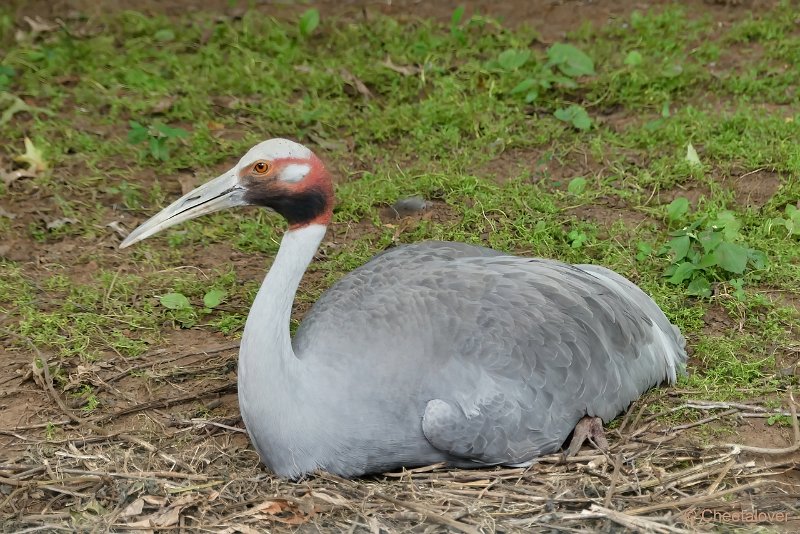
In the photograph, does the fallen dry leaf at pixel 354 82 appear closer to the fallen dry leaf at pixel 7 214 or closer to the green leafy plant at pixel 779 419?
the fallen dry leaf at pixel 7 214

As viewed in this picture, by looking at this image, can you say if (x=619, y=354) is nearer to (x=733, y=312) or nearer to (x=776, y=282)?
(x=733, y=312)

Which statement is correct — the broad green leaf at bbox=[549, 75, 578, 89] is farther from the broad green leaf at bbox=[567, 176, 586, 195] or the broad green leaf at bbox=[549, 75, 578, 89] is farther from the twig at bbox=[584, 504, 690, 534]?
the twig at bbox=[584, 504, 690, 534]

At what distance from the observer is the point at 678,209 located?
246 inches

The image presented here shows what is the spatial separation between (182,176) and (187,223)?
1.57ft

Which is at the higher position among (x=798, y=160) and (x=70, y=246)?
(x=798, y=160)

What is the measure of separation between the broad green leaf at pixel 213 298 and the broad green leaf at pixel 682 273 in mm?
2542

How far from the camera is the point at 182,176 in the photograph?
6895 millimetres

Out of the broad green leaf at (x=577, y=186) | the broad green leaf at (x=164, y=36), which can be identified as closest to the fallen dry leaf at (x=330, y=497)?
the broad green leaf at (x=577, y=186)

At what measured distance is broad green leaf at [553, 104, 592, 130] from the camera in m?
7.13

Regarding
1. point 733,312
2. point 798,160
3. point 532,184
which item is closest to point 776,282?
point 733,312

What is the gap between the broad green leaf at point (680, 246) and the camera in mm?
5914

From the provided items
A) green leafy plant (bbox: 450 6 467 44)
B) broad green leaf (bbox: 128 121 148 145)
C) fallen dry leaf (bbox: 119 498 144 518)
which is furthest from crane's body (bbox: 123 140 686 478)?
green leafy plant (bbox: 450 6 467 44)

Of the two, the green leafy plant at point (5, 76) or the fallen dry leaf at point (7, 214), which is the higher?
the green leafy plant at point (5, 76)

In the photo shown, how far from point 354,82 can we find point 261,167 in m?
3.21
